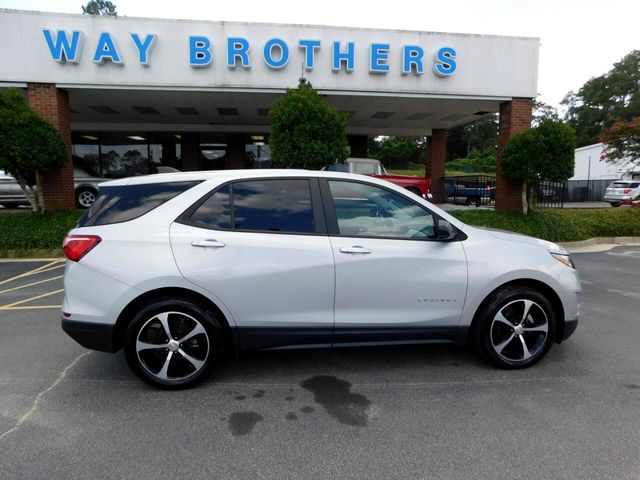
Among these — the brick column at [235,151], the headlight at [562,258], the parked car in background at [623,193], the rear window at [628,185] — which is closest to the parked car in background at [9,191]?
the brick column at [235,151]

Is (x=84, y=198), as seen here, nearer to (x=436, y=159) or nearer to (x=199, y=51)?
(x=199, y=51)

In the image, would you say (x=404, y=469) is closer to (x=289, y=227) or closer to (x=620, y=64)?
(x=289, y=227)

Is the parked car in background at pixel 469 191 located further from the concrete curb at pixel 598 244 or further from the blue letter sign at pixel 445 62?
the blue letter sign at pixel 445 62

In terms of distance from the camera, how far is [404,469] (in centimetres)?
238

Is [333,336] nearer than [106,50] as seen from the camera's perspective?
Yes

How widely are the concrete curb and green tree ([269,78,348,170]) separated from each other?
21.9 feet

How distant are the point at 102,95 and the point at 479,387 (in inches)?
503

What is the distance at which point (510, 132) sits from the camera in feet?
38.9

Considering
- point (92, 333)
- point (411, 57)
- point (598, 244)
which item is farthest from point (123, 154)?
point (598, 244)

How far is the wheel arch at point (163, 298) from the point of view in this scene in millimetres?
3168

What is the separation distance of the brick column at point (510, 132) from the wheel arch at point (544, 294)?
30.0 feet

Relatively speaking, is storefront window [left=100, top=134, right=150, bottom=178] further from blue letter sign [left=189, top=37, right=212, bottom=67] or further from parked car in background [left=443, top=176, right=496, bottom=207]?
parked car in background [left=443, top=176, right=496, bottom=207]

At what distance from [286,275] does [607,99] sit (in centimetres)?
6868

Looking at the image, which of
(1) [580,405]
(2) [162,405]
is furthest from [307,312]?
(1) [580,405]
